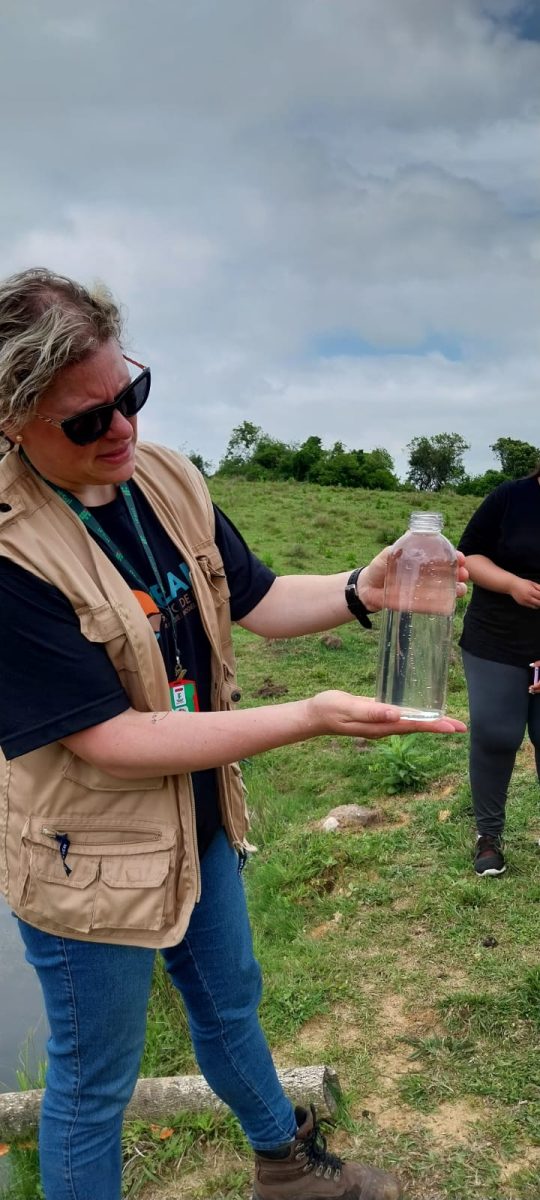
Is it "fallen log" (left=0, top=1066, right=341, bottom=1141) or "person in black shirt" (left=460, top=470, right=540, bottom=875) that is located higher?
"person in black shirt" (left=460, top=470, right=540, bottom=875)

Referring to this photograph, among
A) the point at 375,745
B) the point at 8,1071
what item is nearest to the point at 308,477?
the point at 375,745

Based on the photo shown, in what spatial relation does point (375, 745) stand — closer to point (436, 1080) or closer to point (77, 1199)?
point (436, 1080)

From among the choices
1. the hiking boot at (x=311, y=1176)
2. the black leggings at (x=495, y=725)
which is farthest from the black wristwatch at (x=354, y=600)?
the black leggings at (x=495, y=725)

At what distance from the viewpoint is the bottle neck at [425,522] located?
92.7 inches

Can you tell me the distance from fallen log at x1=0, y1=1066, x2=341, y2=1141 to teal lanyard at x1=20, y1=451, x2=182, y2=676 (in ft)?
5.76

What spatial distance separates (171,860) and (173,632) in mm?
540

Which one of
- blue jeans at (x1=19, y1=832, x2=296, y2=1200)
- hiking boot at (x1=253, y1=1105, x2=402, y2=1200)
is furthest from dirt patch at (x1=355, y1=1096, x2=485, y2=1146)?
blue jeans at (x1=19, y1=832, x2=296, y2=1200)

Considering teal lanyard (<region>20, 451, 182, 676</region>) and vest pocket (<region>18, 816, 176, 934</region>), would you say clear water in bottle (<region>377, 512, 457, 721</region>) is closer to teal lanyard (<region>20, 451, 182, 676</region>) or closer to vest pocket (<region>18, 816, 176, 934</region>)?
teal lanyard (<region>20, 451, 182, 676</region>)

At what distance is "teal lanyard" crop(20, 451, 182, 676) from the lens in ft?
6.81

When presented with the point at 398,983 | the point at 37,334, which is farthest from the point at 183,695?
the point at 398,983

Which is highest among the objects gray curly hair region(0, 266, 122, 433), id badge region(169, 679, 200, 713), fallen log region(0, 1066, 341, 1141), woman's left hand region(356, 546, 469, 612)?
gray curly hair region(0, 266, 122, 433)

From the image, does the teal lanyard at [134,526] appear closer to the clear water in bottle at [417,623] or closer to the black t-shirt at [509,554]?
the clear water in bottle at [417,623]

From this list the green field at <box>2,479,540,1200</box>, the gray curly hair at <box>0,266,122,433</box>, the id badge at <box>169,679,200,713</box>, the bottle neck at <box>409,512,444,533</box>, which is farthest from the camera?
the green field at <box>2,479,540,1200</box>

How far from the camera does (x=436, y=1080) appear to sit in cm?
330
